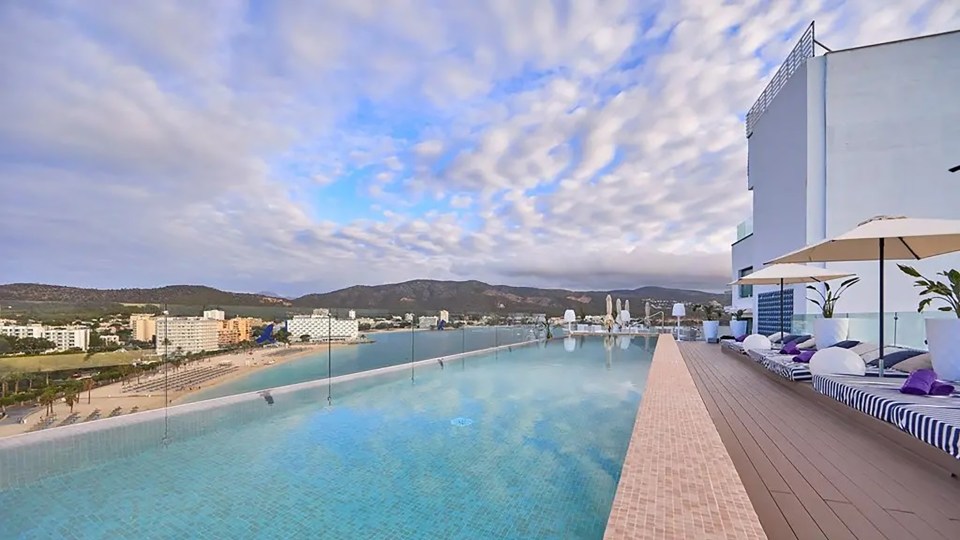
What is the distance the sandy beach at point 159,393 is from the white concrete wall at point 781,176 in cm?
1206

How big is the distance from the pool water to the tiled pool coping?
0.69 m

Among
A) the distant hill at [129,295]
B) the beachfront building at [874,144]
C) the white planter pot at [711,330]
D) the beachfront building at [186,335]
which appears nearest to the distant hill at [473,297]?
the distant hill at [129,295]

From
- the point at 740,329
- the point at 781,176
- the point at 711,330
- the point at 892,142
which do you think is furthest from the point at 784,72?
the point at 711,330

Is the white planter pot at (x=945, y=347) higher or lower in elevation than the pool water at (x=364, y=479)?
higher

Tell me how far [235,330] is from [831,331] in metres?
9.17

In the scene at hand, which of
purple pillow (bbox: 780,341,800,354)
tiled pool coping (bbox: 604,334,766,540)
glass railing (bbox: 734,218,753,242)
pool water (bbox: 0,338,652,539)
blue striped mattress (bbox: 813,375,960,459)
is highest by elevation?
glass railing (bbox: 734,218,753,242)

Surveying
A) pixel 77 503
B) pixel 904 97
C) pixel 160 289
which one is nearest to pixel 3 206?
pixel 160 289

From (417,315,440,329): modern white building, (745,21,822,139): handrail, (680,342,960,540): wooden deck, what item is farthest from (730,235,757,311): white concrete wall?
(680,342,960,540): wooden deck

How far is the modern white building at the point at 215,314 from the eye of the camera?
22.4 ft

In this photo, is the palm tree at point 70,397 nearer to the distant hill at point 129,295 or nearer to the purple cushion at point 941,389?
the distant hill at point 129,295

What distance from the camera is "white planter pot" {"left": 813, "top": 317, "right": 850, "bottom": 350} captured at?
5773 mm

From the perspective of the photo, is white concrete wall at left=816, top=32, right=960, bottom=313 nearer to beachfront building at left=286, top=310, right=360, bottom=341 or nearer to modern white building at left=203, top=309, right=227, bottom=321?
beachfront building at left=286, top=310, right=360, bottom=341

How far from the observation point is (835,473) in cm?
238

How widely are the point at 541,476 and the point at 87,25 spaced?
8367 mm
